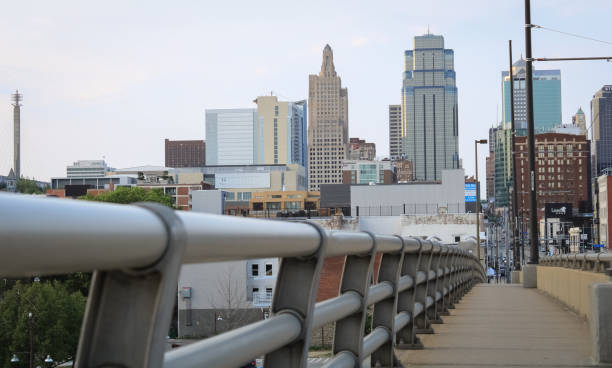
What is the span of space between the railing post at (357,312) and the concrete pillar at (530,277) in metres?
23.6

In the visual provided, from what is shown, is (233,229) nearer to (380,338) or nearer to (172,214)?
(172,214)

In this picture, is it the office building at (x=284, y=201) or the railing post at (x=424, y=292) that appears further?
the office building at (x=284, y=201)

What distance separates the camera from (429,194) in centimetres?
10838

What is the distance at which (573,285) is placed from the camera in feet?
46.9

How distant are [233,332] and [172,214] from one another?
842 mm

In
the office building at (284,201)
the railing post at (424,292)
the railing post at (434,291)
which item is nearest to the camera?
the railing post at (424,292)

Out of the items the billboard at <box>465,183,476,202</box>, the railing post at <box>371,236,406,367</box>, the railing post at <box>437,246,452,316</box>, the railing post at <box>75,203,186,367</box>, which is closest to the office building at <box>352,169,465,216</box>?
the billboard at <box>465,183,476,202</box>

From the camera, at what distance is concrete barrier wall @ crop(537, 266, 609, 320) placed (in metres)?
11.8

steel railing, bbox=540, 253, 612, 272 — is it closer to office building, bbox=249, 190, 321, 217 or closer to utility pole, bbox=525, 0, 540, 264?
utility pole, bbox=525, 0, 540, 264

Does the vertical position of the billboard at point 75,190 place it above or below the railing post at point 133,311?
above

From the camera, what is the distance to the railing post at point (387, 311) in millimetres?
6383

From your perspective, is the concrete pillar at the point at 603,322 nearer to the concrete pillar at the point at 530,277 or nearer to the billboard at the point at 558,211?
the concrete pillar at the point at 530,277

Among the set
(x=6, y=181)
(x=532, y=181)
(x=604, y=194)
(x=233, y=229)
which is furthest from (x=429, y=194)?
(x=233, y=229)

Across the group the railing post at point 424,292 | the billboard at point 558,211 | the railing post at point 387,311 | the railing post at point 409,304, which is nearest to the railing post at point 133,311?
the railing post at point 387,311
